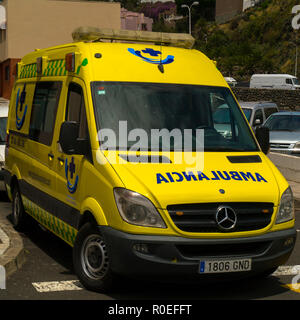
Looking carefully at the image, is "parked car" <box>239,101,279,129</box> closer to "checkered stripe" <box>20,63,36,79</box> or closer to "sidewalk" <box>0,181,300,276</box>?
"checkered stripe" <box>20,63,36,79</box>

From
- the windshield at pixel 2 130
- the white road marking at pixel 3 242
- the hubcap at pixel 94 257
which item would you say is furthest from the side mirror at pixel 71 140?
the windshield at pixel 2 130

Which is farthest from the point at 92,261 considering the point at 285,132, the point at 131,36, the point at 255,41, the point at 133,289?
the point at 255,41

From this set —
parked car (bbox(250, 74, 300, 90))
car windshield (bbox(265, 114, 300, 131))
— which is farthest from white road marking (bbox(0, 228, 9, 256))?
parked car (bbox(250, 74, 300, 90))

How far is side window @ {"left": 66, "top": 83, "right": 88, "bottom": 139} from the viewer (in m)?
7.09

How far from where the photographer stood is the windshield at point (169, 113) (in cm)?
694

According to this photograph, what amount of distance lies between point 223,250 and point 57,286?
5.52 feet

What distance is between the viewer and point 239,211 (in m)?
6.27

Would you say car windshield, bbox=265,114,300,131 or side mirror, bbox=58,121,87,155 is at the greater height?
side mirror, bbox=58,121,87,155

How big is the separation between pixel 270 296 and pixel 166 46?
3.08 meters

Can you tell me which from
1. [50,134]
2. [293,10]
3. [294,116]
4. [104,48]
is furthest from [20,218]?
[293,10]

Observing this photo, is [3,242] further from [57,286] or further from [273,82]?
[273,82]

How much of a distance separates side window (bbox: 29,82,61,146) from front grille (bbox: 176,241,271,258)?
2441 millimetres

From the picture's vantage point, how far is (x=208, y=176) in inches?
254

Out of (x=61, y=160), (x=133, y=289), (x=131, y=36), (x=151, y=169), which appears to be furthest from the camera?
(x=131, y=36)
